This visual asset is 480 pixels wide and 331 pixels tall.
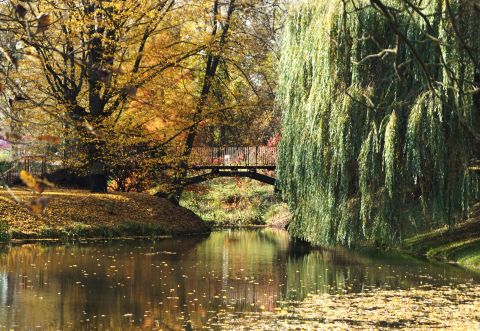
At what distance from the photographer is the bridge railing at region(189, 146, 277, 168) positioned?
2844 centimetres

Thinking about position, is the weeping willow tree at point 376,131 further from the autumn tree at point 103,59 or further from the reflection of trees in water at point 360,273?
the autumn tree at point 103,59

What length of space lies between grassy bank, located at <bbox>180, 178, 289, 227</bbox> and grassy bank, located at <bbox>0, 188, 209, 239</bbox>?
5.17 m

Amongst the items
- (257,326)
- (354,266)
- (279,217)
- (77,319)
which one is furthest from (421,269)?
(279,217)

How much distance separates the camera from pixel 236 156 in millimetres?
28766

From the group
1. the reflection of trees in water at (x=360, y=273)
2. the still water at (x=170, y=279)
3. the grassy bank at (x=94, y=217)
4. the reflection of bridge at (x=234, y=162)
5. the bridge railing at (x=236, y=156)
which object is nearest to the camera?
the still water at (x=170, y=279)

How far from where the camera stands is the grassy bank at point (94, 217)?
22.0 m

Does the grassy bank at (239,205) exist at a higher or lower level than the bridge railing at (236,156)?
lower

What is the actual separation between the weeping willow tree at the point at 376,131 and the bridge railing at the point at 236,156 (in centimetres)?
1086

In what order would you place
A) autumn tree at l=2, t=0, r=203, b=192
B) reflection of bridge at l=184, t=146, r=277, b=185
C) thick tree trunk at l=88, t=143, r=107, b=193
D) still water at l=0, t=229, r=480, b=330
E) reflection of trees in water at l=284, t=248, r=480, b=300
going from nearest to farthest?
still water at l=0, t=229, r=480, b=330 < reflection of trees in water at l=284, t=248, r=480, b=300 < autumn tree at l=2, t=0, r=203, b=192 < thick tree trunk at l=88, t=143, r=107, b=193 < reflection of bridge at l=184, t=146, r=277, b=185

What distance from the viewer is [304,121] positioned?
1728cm

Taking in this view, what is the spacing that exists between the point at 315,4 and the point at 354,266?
596cm

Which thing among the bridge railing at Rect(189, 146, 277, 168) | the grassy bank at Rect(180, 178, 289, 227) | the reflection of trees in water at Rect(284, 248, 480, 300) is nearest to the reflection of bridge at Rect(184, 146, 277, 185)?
the bridge railing at Rect(189, 146, 277, 168)

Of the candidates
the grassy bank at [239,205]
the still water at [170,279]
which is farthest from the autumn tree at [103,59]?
the grassy bank at [239,205]

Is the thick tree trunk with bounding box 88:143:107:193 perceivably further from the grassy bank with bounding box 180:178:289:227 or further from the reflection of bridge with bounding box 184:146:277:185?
the grassy bank with bounding box 180:178:289:227
